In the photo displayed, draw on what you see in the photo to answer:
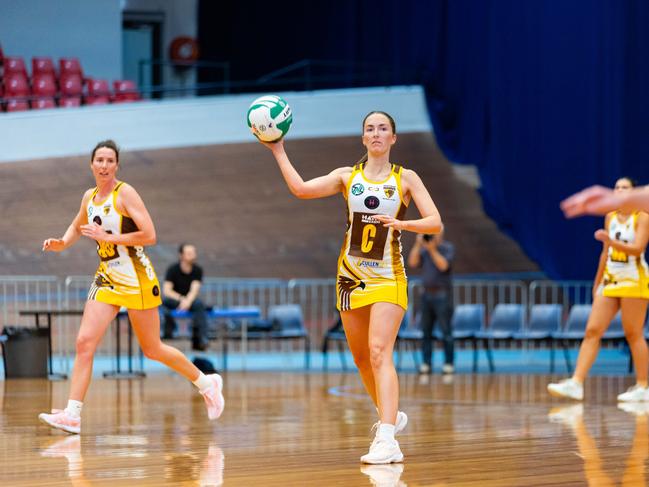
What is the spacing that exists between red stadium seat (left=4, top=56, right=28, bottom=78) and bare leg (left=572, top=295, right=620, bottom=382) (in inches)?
452

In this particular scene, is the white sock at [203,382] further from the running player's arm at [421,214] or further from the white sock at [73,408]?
the running player's arm at [421,214]

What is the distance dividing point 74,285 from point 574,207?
12.8 metres

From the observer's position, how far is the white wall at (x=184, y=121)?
16.6m

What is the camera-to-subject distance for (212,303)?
1583cm

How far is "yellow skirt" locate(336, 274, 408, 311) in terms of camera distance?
5887 millimetres

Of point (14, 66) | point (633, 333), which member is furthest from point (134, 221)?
point (14, 66)

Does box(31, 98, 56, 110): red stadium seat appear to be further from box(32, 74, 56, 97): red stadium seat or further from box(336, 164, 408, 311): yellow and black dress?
box(336, 164, 408, 311): yellow and black dress

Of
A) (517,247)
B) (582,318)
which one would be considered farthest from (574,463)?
(517,247)

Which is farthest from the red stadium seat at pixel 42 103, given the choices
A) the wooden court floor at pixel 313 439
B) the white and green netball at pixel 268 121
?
the white and green netball at pixel 268 121

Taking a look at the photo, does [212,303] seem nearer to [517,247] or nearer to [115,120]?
[115,120]

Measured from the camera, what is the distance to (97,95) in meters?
17.7

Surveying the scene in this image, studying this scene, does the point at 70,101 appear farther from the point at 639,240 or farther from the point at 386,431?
the point at 386,431

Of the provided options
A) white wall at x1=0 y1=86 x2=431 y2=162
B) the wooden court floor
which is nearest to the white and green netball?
the wooden court floor

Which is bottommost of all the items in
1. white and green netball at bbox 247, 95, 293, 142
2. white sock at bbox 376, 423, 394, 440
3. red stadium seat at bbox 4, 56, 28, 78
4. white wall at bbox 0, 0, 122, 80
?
white sock at bbox 376, 423, 394, 440
